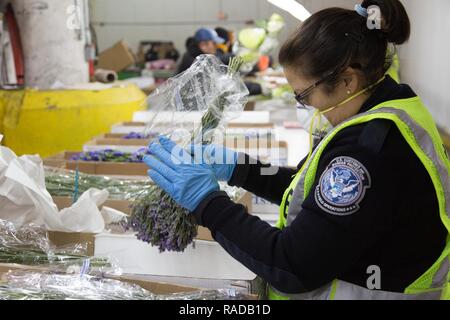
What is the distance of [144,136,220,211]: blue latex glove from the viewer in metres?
1.45

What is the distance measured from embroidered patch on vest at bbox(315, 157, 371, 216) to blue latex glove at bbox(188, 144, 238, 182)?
0.56 m

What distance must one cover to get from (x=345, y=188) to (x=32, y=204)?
1178 mm

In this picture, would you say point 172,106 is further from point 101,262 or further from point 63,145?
point 63,145

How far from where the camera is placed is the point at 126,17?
11.6m

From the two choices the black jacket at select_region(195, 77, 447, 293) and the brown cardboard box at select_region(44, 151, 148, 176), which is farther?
the brown cardboard box at select_region(44, 151, 148, 176)

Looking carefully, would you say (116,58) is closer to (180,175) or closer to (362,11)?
(180,175)

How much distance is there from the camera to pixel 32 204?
1.99 metres

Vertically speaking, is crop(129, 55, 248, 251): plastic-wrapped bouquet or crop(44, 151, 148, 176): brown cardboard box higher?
crop(129, 55, 248, 251): plastic-wrapped bouquet

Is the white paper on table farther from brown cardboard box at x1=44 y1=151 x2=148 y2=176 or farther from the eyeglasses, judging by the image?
the eyeglasses

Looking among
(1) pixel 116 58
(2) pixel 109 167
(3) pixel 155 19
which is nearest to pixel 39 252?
(2) pixel 109 167

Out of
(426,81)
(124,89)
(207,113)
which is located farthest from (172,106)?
(426,81)

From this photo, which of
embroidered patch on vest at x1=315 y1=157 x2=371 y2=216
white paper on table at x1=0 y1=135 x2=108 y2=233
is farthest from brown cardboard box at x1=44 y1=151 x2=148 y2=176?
embroidered patch on vest at x1=315 y1=157 x2=371 y2=216

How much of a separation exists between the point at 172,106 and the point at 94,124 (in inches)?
111

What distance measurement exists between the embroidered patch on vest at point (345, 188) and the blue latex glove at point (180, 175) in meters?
0.32
